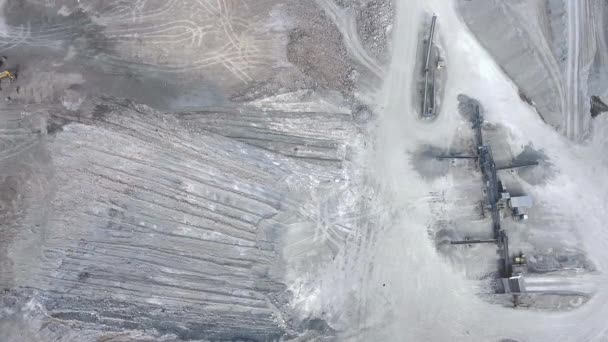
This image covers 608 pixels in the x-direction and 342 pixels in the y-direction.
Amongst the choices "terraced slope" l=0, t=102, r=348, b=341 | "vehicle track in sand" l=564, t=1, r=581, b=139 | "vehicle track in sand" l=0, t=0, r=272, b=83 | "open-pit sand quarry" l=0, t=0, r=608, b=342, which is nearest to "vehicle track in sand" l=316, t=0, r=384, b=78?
"open-pit sand quarry" l=0, t=0, r=608, b=342

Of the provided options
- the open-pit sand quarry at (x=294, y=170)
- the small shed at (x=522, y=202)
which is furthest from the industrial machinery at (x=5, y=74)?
the small shed at (x=522, y=202)

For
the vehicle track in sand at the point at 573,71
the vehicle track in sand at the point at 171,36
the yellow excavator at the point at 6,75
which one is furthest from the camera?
the vehicle track in sand at the point at 171,36

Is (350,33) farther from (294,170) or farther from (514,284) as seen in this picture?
(514,284)

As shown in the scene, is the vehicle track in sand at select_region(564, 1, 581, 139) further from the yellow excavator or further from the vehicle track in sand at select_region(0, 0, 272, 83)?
the yellow excavator

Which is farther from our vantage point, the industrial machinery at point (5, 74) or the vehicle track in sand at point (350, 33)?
the vehicle track in sand at point (350, 33)

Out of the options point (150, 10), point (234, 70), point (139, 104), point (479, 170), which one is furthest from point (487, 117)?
point (150, 10)

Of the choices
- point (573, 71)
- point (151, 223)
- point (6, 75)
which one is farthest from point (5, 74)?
point (573, 71)

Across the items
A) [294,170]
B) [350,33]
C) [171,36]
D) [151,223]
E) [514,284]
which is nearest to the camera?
[514,284]

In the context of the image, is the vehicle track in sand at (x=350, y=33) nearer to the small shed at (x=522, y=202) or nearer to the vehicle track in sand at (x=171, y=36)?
the vehicle track in sand at (x=171, y=36)

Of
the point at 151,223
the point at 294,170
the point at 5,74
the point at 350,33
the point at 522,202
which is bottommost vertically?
the point at 151,223

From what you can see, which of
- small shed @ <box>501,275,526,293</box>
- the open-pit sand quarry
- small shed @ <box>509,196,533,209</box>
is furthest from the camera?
small shed @ <box>509,196,533,209</box>

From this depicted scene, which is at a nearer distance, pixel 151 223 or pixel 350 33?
pixel 151 223

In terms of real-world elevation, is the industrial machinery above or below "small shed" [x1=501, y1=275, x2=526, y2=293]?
above
